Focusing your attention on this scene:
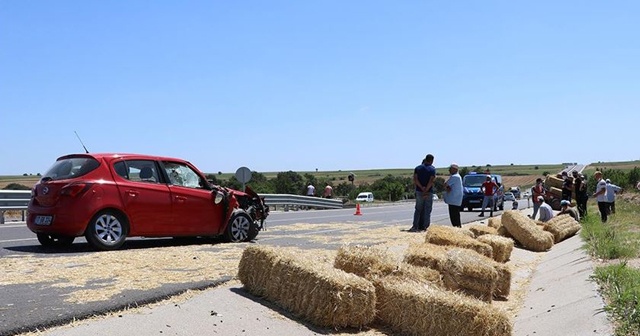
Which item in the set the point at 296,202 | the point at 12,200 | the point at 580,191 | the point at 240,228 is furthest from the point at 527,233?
the point at 296,202

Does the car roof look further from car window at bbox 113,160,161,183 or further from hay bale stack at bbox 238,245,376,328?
hay bale stack at bbox 238,245,376,328

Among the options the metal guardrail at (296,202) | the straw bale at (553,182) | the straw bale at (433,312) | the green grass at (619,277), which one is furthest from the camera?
the metal guardrail at (296,202)

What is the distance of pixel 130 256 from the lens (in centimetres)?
1024

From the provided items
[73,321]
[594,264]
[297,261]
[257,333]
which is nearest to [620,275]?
[594,264]

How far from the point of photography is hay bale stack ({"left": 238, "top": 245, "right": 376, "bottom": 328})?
6809mm

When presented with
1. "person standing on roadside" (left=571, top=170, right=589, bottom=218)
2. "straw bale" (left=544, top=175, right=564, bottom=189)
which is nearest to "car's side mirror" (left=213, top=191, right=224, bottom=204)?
"person standing on roadside" (left=571, top=170, right=589, bottom=218)

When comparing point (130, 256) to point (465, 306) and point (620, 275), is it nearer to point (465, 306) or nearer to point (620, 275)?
point (465, 306)

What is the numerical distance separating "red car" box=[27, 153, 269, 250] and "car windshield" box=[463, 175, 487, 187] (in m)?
24.1

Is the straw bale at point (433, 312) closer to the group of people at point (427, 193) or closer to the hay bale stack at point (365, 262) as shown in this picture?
the hay bale stack at point (365, 262)

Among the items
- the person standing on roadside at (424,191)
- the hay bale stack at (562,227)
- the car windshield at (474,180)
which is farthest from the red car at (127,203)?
the car windshield at (474,180)

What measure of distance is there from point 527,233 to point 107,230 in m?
9.62

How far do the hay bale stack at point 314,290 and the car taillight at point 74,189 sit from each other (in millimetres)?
4736

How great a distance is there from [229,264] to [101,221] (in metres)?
2.96

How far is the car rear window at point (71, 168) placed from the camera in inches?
457
